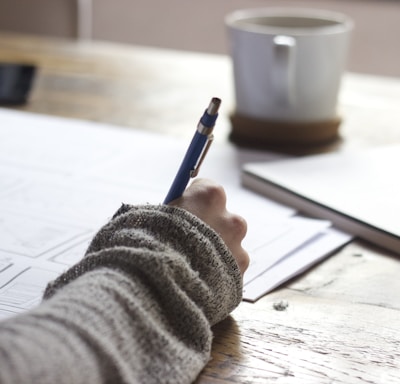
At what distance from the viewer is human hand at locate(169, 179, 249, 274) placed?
53 cm

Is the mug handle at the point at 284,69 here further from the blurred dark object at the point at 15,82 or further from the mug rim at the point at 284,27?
the blurred dark object at the point at 15,82

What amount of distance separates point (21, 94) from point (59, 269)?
556 mm

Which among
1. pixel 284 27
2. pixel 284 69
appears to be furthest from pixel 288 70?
pixel 284 27

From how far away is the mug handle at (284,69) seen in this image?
2.81ft

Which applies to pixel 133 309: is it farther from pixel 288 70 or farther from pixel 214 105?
pixel 288 70

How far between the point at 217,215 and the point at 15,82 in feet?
2.12

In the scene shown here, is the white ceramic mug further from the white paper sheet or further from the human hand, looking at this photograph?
the human hand

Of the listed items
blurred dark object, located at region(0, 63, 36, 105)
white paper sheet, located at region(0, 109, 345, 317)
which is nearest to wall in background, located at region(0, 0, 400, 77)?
blurred dark object, located at region(0, 63, 36, 105)

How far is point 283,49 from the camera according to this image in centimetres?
85

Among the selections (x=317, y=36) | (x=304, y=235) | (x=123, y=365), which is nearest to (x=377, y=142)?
(x=317, y=36)

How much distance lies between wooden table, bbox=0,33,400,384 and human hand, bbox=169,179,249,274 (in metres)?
0.04

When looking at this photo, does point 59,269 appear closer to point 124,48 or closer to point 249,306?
point 249,306

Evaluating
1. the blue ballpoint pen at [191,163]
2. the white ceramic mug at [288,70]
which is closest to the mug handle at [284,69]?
the white ceramic mug at [288,70]

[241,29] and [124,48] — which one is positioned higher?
[241,29]
